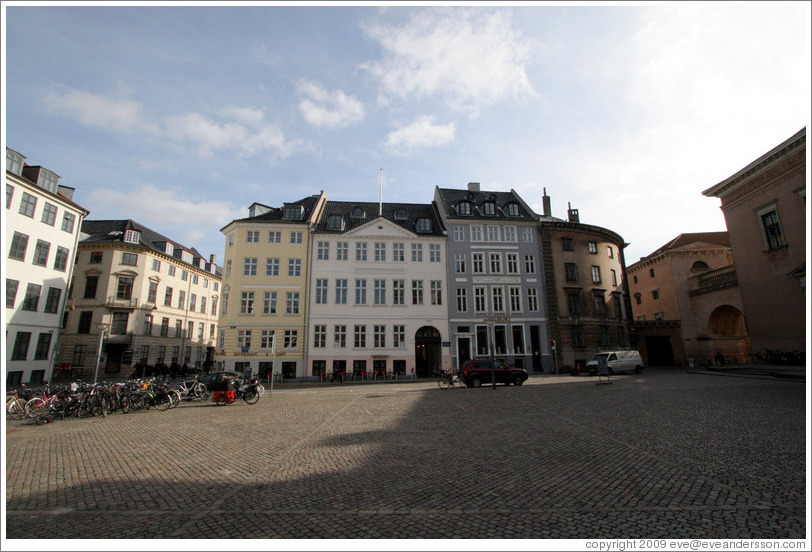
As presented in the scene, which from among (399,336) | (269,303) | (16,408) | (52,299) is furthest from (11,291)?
(399,336)

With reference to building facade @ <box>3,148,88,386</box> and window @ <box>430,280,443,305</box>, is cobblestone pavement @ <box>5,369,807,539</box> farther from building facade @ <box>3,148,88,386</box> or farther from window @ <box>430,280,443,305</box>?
window @ <box>430,280,443,305</box>

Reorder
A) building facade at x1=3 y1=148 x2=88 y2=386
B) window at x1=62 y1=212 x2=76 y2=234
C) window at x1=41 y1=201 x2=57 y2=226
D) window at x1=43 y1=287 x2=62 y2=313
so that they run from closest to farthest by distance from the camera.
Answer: building facade at x1=3 y1=148 x2=88 y2=386
window at x1=41 y1=201 x2=57 y2=226
window at x1=43 y1=287 x2=62 y2=313
window at x1=62 y1=212 x2=76 y2=234

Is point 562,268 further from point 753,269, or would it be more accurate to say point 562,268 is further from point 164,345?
point 164,345

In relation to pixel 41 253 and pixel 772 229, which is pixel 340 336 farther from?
pixel 772 229

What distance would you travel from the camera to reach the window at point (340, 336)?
3500cm

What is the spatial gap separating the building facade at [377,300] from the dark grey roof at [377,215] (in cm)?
29

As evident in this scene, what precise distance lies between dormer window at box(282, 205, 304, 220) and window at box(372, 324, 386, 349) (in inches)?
534

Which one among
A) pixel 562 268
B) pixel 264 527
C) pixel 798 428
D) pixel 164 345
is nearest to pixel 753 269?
pixel 562 268

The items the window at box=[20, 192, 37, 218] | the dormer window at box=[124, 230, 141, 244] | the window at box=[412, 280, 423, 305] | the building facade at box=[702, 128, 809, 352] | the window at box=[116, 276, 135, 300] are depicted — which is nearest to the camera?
the building facade at box=[702, 128, 809, 352]

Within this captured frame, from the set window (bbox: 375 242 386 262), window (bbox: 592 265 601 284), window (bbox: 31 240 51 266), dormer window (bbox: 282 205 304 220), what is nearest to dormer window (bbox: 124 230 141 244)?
window (bbox: 31 240 51 266)

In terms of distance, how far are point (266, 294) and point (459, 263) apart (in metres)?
19.1

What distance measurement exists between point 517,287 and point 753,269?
17799 mm

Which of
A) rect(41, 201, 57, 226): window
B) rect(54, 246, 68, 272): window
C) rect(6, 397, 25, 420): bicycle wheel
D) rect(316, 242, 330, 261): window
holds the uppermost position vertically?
rect(41, 201, 57, 226): window

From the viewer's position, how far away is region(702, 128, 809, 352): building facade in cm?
2327
